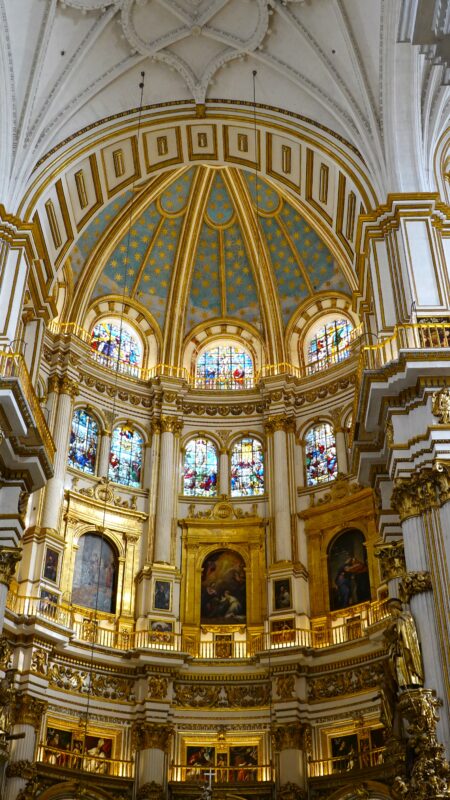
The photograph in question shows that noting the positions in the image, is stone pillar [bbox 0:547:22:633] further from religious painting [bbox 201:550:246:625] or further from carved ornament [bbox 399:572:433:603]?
religious painting [bbox 201:550:246:625]

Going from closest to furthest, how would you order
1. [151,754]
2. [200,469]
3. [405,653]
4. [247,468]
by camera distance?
[405,653]
[151,754]
[247,468]
[200,469]

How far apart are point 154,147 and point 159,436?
969 cm

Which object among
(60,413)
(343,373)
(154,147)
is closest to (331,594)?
(343,373)

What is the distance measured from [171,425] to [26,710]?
429 inches

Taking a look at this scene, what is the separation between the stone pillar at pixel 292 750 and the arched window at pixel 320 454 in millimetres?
7842

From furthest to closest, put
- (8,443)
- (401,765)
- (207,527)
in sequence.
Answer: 1. (207,527)
2. (8,443)
3. (401,765)

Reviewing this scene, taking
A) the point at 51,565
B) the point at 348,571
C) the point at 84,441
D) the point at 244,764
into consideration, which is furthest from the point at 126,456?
the point at 244,764

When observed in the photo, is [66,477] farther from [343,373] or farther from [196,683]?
[343,373]

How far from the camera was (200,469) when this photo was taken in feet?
104

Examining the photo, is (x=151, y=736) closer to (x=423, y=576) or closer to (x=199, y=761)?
(x=199, y=761)

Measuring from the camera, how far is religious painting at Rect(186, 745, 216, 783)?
2580 cm

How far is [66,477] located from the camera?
28828 mm

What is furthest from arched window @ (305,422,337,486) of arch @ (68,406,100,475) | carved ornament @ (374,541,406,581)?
carved ornament @ (374,541,406,581)

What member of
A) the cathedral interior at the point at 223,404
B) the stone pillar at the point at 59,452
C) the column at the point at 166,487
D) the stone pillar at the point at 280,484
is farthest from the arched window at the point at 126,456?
the stone pillar at the point at 280,484
